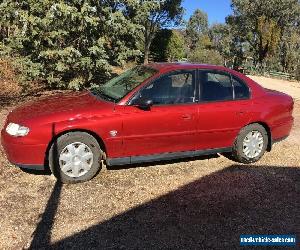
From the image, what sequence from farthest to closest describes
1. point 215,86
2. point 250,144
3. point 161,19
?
point 161,19 < point 250,144 < point 215,86

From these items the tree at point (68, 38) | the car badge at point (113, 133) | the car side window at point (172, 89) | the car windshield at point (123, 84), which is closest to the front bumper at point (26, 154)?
the car badge at point (113, 133)

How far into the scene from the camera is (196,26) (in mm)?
97125

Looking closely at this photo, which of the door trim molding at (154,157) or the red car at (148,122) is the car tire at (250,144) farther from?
the door trim molding at (154,157)

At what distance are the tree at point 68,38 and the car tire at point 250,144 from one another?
19.0 ft

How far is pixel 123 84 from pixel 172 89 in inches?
31.5

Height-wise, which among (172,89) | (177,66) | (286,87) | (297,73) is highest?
(177,66)

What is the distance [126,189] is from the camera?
5742 mm

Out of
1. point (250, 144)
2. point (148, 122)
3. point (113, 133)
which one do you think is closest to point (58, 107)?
point (113, 133)

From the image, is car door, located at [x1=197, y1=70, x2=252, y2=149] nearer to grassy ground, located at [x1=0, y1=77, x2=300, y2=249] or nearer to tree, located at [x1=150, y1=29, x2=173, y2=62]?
grassy ground, located at [x1=0, y1=77, x2=300, y2=249]

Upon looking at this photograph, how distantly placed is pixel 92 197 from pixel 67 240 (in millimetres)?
1099

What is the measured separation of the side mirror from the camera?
19.1 feet

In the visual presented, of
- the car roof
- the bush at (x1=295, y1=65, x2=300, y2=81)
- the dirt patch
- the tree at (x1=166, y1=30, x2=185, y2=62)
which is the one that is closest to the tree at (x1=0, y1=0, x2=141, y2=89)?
the car roof

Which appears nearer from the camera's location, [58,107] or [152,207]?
[152,207]

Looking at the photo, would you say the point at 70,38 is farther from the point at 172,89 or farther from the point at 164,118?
the point at 164,118
